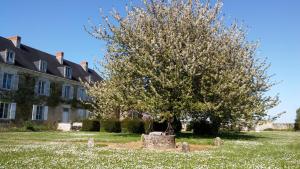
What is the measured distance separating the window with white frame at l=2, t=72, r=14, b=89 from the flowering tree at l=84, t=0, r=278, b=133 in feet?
50.3

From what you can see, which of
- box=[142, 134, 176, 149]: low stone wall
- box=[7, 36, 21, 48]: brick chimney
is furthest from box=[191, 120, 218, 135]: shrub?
box=[7, 36, 21, 48]: brick chimney

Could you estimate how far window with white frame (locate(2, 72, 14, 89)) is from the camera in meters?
39.4

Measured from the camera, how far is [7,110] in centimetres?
3984

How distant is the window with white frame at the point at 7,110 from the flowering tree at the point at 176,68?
1499cm

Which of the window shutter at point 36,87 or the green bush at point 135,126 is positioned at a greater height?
the window shutter at point 36,87

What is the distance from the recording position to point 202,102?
1083 inches

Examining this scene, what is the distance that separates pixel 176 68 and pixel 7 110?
23.1 m

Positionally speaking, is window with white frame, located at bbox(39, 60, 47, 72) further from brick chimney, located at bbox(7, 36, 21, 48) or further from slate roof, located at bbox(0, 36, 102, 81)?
brick chimney, located at bbox(7, 36, 21, 48)

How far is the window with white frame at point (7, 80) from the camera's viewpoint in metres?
39.4

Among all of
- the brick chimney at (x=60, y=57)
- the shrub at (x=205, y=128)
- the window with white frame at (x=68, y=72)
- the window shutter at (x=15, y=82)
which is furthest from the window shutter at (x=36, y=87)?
the shrub at (x=205, y=128)

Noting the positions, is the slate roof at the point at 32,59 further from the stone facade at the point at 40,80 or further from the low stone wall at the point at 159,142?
the low stone wall at the point at 159,142

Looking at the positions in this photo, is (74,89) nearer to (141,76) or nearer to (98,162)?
(141,76)

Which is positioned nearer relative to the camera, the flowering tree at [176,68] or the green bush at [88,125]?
the flowering tree at [176,68]

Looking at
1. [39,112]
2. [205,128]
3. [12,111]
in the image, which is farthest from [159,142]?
[39,112]
